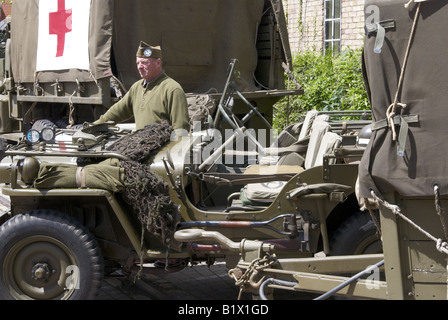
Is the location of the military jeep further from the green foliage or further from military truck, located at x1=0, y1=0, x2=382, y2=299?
the green foliage

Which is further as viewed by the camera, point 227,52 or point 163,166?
point 227,52

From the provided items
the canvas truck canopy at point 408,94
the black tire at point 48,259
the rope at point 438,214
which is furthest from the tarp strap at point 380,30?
the black tire at point 48,259

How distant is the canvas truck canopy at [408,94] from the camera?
339 cm

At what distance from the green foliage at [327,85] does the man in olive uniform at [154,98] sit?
4809 mm

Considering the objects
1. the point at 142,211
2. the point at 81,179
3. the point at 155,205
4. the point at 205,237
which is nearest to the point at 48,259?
the point at 81,179

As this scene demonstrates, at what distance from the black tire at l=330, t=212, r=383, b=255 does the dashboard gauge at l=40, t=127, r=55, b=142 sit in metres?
2.34

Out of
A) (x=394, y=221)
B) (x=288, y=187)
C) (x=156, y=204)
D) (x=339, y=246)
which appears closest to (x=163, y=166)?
(x=156, y=204)

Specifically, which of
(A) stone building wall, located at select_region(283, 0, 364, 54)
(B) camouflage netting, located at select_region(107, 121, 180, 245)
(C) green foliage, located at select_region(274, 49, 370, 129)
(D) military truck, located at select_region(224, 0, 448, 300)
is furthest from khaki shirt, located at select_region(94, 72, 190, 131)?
(A) stone building wall, located at select_region(283, 0, 364, 54)

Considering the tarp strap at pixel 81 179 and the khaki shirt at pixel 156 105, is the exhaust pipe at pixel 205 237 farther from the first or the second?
the khaki shirt at pixel 156 105

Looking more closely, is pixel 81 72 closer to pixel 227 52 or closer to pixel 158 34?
pixel 158 34

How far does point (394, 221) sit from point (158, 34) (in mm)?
6655

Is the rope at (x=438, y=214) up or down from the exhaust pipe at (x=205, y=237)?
up

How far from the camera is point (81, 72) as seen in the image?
30.7 ft

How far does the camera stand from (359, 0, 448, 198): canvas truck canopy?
3.39 metres
